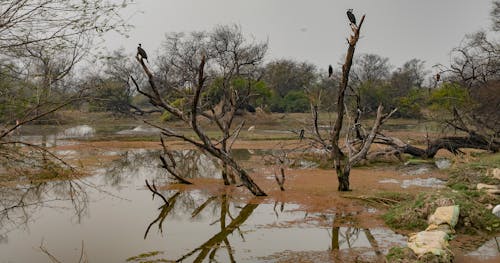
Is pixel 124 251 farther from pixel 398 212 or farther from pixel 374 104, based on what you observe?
pixel 374 104

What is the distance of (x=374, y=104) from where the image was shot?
139ft

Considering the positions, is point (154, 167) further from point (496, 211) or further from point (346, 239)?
point (496, 211)

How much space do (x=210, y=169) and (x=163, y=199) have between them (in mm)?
4953

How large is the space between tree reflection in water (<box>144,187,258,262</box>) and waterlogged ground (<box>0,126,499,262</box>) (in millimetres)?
18

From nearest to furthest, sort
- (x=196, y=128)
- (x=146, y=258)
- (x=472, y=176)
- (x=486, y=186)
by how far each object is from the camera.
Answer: (x=146, y=258), (x=196, y=128), (x=486, y=186), (x=472, y=176)

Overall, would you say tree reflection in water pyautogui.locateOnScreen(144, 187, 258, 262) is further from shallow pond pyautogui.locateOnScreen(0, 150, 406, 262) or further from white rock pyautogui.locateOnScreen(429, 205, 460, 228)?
white rock pyautogui.locateOnScreen(429, 205, 460, 228)

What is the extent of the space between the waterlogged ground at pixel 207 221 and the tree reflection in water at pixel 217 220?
18mm

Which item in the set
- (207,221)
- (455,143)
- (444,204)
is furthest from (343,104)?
(455,143)

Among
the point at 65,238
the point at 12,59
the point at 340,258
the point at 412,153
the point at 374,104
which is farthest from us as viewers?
the point at 374,104

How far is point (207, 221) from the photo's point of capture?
898 centimetres

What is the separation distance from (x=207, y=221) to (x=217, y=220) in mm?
188

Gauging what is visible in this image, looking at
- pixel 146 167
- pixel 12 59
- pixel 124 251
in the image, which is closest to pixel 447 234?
pixel 124 251

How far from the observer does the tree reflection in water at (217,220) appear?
7.03 m

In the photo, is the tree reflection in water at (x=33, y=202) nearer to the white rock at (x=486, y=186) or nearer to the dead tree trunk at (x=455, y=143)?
the white rock at (x=486, y=186)
